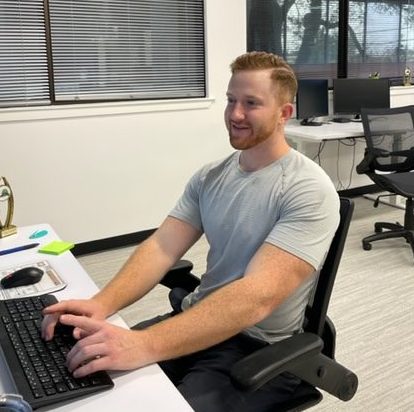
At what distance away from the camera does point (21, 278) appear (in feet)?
4.66

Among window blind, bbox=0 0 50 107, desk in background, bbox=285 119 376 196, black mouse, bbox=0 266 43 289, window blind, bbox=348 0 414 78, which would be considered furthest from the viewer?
window blind, bbox=348 0 414 78

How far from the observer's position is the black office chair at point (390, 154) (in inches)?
144

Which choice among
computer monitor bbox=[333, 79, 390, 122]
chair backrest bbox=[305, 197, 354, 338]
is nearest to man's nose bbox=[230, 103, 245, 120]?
chair backrest bbox=[305, 197, 354, 338]

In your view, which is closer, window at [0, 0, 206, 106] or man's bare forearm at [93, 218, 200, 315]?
man's bare forearm at [93, 218, 200, 315]

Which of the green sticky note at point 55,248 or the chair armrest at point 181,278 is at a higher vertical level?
Result: the green sticky note at point 55,248

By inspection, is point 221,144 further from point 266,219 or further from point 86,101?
point 266,219

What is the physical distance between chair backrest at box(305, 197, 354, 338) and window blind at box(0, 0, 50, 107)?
2.68 metres

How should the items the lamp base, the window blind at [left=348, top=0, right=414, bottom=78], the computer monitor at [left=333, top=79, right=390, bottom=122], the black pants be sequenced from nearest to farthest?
the black pants, the lamp base, the computer monitor at [left=333, top=79, right=390, bottom=122], the window blind at [left=348, top=0, right=414, bottom=78]

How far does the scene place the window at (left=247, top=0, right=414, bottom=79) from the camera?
4582mm

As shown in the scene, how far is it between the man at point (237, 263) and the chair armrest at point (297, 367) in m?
0.08

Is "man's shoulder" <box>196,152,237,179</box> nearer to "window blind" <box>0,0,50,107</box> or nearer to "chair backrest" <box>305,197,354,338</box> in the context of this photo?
"chair backrest" <box>305,197,354,338</box>

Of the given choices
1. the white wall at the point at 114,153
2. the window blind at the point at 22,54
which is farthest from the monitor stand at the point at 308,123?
the window blind at the point at 22,54

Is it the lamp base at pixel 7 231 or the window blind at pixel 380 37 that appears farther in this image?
the window blind at pixel 380 37

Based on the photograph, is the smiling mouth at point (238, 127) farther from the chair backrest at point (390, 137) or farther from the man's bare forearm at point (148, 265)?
the chair backrest at point (390, 137)
